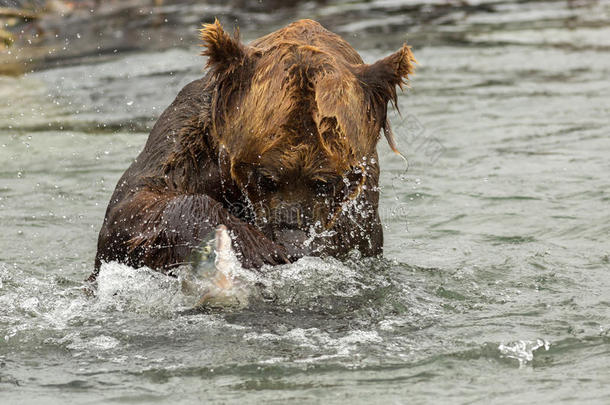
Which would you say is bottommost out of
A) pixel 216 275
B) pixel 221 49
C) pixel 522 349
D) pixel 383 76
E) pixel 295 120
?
pixel 522 349

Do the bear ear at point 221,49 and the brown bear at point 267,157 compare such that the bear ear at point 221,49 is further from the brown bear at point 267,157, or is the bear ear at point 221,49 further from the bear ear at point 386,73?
the bear ear at point 386,73

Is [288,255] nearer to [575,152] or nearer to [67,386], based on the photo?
[67,386]

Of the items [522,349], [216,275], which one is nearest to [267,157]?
[216,275]

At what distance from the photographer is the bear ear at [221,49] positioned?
5.17 metres

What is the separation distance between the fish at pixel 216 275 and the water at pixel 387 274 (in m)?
0.18

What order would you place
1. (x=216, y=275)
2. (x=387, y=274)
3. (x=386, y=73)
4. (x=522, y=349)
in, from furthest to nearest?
(x=387, y=274) < (x=386, y=73) < (x=522, y=349) < (x=216, y=275)

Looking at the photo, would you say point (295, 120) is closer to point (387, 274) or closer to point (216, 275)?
point (216, 275)

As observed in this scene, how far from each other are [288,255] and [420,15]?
1240 centimetres

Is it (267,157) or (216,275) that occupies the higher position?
(267,157)

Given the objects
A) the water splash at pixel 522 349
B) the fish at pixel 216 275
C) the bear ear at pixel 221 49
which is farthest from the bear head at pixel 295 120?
the water splash at pixel 522 349

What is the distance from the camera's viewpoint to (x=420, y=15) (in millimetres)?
17234

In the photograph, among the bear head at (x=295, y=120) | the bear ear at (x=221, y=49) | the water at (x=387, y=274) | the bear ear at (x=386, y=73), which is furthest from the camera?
the bear ear at (x=386, y=73)

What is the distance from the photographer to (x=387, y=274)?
639 cm

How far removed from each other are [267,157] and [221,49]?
64 cm
